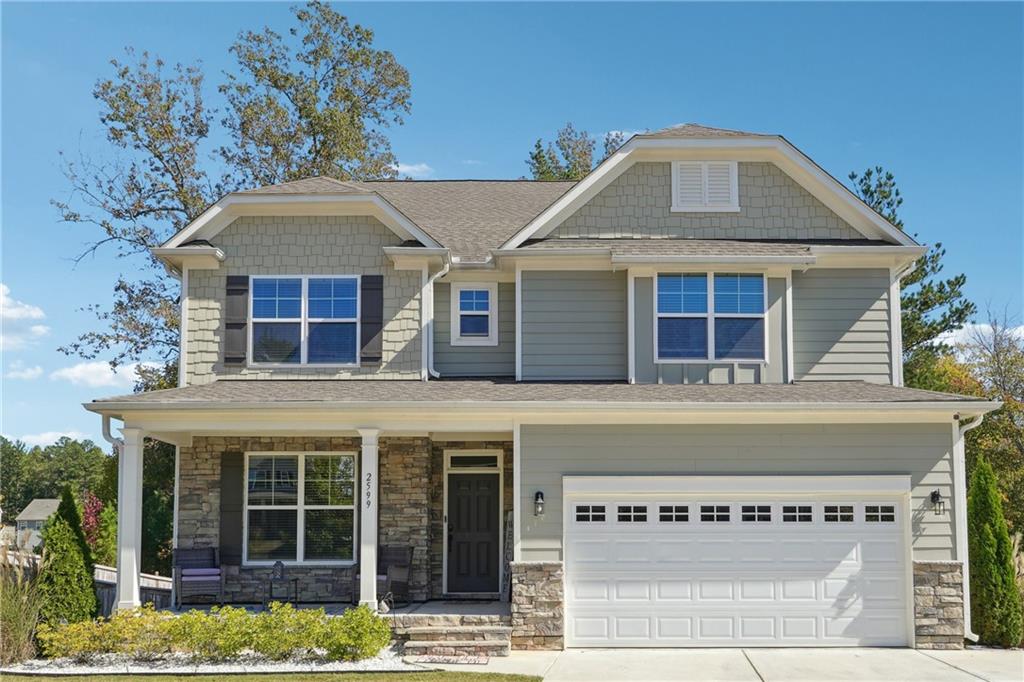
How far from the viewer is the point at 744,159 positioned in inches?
572

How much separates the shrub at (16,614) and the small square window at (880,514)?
10631 millimetres

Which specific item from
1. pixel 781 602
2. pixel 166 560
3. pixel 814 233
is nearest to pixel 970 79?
pixel 814 233

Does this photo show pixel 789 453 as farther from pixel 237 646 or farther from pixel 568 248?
pixel 237 646

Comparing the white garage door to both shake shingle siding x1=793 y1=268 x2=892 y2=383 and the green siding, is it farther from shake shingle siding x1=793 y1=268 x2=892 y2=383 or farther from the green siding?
shake shingle siding x1=793 y1=268 x2=892 y2=383

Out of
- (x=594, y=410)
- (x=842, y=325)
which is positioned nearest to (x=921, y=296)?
(x=842, y=325)

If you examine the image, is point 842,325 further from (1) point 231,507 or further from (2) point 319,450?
(1) point 231,507

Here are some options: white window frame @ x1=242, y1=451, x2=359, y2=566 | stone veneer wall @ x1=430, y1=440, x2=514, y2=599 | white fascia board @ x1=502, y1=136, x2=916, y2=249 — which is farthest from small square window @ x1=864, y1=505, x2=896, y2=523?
white window frame @ x1=242, y1=451, x2=359, y2=566

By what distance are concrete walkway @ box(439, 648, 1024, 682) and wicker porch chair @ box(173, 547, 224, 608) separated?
15.6ft

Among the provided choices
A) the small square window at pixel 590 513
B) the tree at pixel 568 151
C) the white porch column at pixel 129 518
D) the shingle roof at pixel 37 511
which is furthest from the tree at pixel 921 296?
the shingle roof at pixel 37 511

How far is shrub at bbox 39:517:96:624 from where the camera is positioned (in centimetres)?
1205

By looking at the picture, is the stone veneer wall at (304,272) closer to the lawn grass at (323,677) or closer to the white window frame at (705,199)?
the white window frame at (705,199)

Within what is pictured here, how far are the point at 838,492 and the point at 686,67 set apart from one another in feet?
32.4

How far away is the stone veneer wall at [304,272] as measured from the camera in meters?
14.4

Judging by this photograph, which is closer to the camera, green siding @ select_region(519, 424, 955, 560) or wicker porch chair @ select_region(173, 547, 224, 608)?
green siding @ select_region(519, 424, 955, 560)
